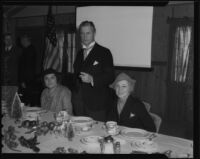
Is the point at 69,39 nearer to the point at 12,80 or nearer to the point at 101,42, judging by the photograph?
the point at 101,42

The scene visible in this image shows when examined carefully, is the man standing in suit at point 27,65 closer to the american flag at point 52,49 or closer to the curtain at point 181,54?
the american flag at point 52,49

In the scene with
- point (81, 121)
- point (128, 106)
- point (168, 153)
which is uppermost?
point (128, 106)

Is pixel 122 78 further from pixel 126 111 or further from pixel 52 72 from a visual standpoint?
pixel 52 72

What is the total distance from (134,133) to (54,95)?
25.3 inches

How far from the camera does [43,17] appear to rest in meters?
1.92

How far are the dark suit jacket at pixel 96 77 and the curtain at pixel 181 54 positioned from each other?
1.45 feet

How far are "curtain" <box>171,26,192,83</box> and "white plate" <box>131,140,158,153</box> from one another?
52cm

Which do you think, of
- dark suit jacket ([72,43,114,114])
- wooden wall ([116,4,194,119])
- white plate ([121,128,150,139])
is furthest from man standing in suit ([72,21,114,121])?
white plate ([121,128,150,139])

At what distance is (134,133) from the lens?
1.74 m

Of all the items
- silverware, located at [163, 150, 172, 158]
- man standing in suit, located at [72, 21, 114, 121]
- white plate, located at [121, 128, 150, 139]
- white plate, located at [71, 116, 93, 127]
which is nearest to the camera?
silverware, located at [163, 150, 172, 158]

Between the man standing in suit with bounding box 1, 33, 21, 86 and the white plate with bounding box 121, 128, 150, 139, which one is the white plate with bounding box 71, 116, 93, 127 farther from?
the man standing in suit with bounding box 1, 33, 21, 86

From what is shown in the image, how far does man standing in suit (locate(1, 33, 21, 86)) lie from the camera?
1.92 metres

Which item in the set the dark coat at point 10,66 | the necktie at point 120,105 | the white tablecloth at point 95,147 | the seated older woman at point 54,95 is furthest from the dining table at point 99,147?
the dark coat at point 10,66

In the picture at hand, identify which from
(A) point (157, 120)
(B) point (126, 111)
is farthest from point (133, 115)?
(A) point (157, 120)
